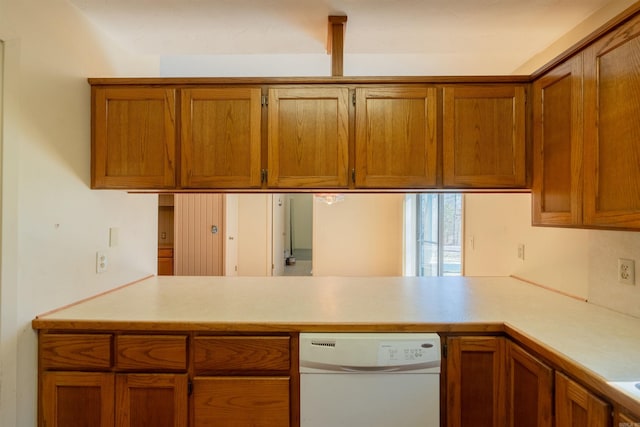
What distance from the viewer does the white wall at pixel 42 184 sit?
1.27 m

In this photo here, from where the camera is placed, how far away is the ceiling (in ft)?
5.11

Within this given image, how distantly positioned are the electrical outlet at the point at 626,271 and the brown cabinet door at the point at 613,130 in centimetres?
33

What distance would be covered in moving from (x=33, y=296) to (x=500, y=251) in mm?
2679

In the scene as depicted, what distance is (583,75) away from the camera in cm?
128

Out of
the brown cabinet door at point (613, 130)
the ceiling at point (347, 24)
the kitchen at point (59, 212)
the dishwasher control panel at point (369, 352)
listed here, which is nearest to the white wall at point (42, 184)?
the kitchen at point (59, 212)

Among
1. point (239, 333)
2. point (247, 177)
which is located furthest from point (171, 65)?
point (239, 333)

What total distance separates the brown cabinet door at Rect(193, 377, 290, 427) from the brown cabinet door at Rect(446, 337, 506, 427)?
0.70 meters

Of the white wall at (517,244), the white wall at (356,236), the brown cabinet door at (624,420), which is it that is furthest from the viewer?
the white wall at (356,236)

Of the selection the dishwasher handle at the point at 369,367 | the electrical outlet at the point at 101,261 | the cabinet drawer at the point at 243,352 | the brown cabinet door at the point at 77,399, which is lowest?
the brown cabinet door at the point at 77,399

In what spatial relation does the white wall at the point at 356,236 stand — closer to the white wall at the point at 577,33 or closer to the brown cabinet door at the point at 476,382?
the white wall at the point at 577,33

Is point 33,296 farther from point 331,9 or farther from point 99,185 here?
point 331,9

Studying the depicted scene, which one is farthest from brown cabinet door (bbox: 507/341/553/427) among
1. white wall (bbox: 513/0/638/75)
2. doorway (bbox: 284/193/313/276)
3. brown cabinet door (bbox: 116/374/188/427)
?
doorway (bbox: 284/193/313/276)

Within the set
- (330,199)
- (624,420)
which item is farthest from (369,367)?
(330,199)

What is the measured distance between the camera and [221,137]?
5.47 ft
